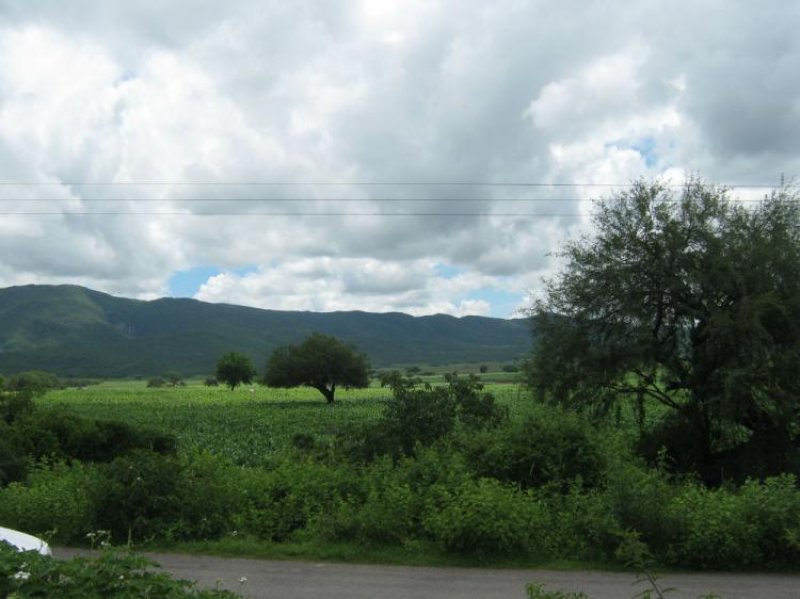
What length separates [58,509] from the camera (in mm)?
11984

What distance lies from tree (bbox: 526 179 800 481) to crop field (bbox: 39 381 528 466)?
162 inches

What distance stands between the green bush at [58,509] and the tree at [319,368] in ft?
210

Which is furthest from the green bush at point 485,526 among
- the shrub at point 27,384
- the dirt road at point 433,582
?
the shrub at point 27,384

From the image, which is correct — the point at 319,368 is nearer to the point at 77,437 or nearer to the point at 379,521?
the point at 77,437

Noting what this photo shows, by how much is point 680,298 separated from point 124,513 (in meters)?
16.4

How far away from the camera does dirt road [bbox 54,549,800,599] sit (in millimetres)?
8414

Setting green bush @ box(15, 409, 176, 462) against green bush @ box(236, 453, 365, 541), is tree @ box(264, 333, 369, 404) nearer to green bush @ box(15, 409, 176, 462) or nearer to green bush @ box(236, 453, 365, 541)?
green bush @ box(15, 409, 176, 462)

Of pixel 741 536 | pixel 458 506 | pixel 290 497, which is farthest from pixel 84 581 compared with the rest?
pixel 741 536

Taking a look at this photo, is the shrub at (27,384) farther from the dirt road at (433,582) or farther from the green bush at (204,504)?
the dirt road at (433,582)

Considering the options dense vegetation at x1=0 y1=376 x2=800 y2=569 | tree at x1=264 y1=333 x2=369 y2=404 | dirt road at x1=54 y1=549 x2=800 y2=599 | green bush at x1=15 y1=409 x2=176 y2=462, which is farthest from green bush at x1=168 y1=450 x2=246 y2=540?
tree at x1=264 y1=333 x2=369 y2=404

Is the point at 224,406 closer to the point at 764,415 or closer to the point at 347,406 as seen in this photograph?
the point at 347,406

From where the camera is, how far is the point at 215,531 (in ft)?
38.4

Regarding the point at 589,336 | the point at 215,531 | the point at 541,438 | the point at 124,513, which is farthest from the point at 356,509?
the point at 589,336

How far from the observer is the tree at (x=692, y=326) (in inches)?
774
